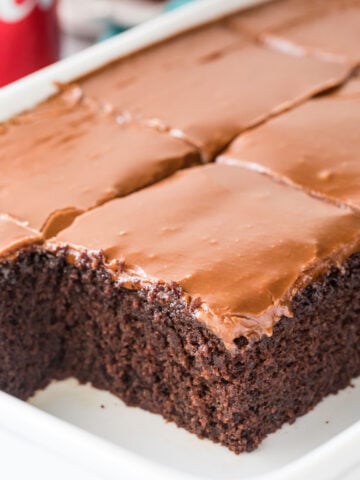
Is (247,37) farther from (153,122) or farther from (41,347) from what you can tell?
(41,347)

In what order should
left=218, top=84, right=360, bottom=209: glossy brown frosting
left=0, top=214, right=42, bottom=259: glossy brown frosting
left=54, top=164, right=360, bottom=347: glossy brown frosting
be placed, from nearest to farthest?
left=54, top=164, right=360, bottom=347: glossy brown frosting, left=0, top=214, right=42, bottom=259: glossy brown frosting, left=218, top=84, right=360, bottom=209: glossy brown frosting

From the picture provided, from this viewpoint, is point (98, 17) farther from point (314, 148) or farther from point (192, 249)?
point (192, 249)

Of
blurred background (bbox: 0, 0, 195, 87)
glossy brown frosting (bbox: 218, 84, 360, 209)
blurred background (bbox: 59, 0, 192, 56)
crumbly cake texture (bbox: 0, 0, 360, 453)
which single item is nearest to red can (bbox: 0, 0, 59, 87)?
blurred background (bbox: 0, 0, 195, 87)

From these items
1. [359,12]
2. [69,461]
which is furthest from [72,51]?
[69,461]

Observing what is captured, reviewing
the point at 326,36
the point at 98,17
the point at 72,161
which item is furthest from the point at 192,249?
the point at 98,17

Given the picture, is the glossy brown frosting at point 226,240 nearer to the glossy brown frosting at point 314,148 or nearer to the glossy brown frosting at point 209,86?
the glossy brown frosting at point 314,148

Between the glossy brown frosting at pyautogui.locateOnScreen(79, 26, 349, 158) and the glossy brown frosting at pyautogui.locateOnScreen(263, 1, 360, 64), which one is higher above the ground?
the glossy brown frosting at pyautogui.locateOnScreen(79, 26, 349, 158)

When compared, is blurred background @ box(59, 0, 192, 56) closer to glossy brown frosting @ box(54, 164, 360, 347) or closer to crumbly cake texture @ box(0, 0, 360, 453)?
crumbly cake texture @ box(0, 0, 360, 453)
